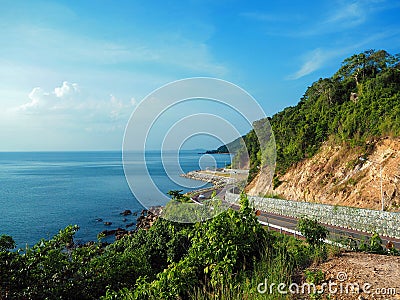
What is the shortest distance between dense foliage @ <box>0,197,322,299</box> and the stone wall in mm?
7193

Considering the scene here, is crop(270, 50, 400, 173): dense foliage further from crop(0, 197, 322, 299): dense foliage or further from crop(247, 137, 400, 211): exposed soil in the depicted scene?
crop(0, 197, 322, 299): dense foliage

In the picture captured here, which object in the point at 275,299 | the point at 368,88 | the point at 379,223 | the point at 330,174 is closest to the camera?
the point at 275,299

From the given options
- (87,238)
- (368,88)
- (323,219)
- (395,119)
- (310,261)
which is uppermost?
(368,88)

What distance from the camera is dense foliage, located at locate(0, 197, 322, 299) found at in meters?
4.51

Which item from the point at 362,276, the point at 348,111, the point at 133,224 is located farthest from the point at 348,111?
the point at 362,276

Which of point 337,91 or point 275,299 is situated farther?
point 337,91

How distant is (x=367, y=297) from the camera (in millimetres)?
3848

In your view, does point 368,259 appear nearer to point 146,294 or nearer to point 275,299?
point 275,299

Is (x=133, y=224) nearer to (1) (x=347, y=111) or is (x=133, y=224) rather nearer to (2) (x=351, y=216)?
(2) (x=351, y=216)

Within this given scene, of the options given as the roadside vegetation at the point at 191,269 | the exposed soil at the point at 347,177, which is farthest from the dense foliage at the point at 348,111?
the roadside vegetation at the point at 191,269

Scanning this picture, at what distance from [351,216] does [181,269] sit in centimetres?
1872

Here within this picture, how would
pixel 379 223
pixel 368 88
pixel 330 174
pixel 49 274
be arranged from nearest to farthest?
pixel 49 274, pixel 379 223, pixel 330 174, pixel 368 88

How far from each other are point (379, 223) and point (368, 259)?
15621 millimetres

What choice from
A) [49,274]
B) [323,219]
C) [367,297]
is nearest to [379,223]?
[323,219]
